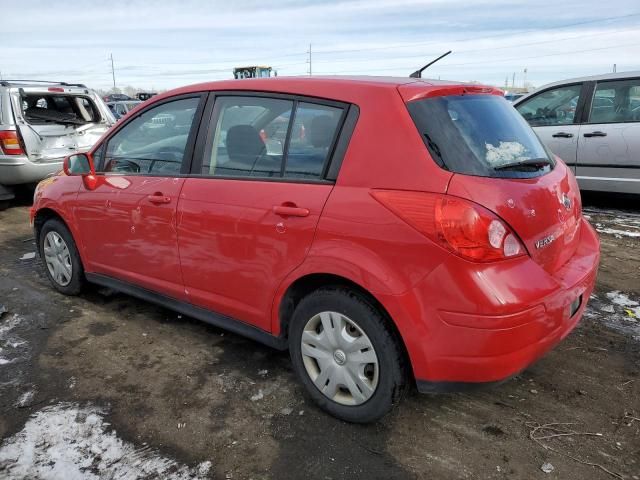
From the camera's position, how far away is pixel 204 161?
312 cm

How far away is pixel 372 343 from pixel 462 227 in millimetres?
672

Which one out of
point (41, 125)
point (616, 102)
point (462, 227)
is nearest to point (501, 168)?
point (462, 227)

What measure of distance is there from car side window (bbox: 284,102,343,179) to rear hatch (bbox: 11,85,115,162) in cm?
592

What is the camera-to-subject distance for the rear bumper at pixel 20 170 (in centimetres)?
712

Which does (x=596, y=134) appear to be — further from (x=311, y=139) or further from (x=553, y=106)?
(x=311, y=139)

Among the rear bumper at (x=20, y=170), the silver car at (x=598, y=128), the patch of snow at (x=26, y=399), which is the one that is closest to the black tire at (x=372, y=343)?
the patch of snow at (x=26, y=399)

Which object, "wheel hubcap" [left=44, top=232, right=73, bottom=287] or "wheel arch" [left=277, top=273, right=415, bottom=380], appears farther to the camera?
"wheel hubcap" [left=44, top=232, right=73, bottom=287]

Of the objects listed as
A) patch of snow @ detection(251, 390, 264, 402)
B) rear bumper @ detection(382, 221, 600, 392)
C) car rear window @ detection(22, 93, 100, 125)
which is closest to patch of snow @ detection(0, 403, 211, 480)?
patch of snow @ detection(251, 390, 264, 402)

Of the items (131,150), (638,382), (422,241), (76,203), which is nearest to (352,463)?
(422,241)

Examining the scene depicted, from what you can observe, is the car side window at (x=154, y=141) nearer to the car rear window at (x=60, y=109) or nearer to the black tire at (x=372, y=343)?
the black tire at (x=372, y=343)

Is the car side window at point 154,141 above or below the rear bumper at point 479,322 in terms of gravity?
above

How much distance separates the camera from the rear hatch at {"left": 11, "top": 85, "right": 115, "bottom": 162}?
23.7ft

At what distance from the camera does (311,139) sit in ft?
8.70

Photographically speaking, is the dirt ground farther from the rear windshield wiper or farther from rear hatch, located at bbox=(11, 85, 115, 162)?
rear hatch, located at bbox=(11, 85, 115, 162)
